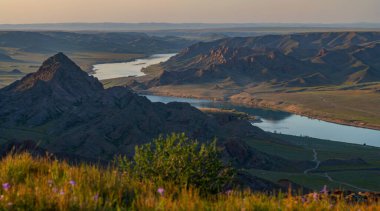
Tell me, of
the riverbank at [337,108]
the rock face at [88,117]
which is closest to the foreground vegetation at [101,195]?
the rock face at [88,117]

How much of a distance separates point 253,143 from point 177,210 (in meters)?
98.8

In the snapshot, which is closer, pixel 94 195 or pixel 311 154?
pixel 94 195

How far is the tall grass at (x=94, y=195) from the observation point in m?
7.71

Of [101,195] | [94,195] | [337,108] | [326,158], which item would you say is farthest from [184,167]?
[337,108]

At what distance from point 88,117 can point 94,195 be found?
297 ft

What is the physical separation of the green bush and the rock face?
6068 cm

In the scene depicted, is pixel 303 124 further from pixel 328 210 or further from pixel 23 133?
pixel 328 210

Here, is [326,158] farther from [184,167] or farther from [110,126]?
[184,167]

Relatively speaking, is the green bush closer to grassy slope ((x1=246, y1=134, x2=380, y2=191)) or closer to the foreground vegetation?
the foreground vegetation

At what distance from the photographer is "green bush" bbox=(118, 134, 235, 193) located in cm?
1180

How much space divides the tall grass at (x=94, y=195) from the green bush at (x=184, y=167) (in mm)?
1699

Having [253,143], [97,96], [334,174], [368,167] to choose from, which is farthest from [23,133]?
[368,167]

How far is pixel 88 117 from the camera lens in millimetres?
97000

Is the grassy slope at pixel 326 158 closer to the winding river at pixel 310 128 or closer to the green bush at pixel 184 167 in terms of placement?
the winding river at pixel 310 128
